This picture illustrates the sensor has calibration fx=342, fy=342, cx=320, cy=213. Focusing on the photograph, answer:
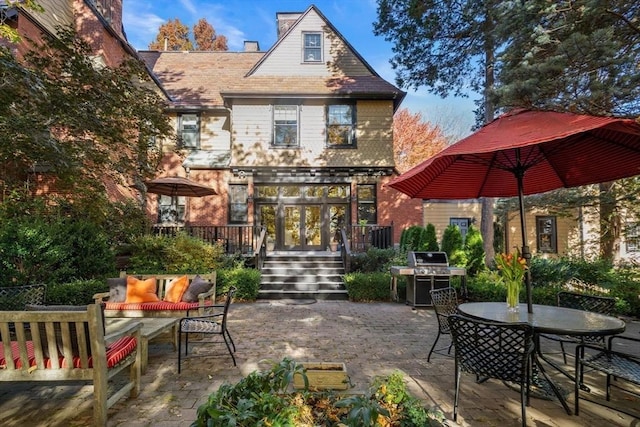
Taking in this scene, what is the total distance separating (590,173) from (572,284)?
6717 mm

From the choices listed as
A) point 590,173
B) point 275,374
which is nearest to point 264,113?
point 590,173

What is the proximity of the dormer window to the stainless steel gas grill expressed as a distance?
9.12 meters

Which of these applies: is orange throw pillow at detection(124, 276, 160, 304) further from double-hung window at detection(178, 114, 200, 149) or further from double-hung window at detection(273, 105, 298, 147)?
double-hung window at detection(178, 114, 200, 149)

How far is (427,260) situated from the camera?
8.34 metres

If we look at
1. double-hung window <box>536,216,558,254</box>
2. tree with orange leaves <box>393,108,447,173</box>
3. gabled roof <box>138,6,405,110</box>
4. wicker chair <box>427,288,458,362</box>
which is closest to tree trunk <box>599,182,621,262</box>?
double-hung window <box>536,216,558,254</box>

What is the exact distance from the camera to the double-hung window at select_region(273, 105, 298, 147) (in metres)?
12.7

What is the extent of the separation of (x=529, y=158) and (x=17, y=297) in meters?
7.18

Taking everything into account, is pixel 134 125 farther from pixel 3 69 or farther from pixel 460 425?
pixel 460 425

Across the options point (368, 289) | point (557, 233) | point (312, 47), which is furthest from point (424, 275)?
point (557, 233)

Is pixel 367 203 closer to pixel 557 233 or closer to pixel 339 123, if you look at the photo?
pixel 339 123

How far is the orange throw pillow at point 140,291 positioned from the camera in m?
5.78

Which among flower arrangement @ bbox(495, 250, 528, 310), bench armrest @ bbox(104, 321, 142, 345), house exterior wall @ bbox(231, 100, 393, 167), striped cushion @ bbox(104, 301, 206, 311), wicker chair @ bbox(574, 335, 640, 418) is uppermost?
house exterior wall @ bbox(231, 100, 393, 167)

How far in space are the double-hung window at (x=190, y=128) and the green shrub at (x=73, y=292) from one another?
773cm

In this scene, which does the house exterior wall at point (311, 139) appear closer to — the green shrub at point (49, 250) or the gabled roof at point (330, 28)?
the gabled roof at point (330, 28)
